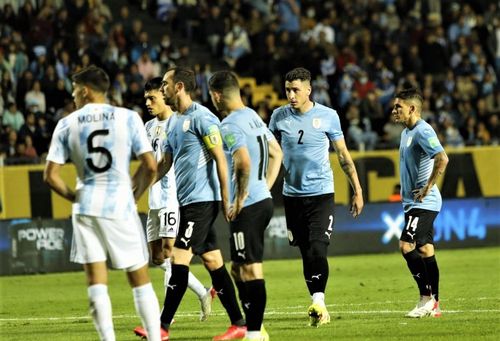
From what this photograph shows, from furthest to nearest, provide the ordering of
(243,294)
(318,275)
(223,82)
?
(318,275), (243,294), (223,82)

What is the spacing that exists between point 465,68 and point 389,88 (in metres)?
2.76

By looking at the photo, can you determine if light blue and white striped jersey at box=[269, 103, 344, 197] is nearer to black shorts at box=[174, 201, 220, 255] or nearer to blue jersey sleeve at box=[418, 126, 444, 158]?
blue jersey sleeve at box=[418, 126, 444, 158]

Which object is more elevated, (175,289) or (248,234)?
(248,234)

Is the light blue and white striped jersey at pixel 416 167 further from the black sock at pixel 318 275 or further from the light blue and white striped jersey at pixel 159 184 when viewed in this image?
the light blue and white striped jersey at pixel 159 184

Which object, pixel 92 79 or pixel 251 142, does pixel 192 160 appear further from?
pixel 92 79

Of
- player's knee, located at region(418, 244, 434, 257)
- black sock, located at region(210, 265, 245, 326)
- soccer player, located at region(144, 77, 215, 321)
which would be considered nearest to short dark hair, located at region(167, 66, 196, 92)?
soccer player, located at region(144, 77, 215, 321)

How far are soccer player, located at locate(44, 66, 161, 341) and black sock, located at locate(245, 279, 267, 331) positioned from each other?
46.6 inches

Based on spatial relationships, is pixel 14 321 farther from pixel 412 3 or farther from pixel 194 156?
pixel 412 3

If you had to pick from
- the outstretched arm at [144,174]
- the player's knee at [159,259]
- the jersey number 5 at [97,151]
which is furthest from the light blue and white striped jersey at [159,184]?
the jersey number 5 at [97,151]

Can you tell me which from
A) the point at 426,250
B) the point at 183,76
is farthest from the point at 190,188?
the point at 426,250

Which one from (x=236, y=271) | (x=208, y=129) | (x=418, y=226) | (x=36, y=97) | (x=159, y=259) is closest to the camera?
(x=236, y=271)

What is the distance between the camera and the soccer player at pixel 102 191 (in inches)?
358

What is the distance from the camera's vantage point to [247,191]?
10.1 m

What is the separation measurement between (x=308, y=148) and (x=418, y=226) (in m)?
1.48
